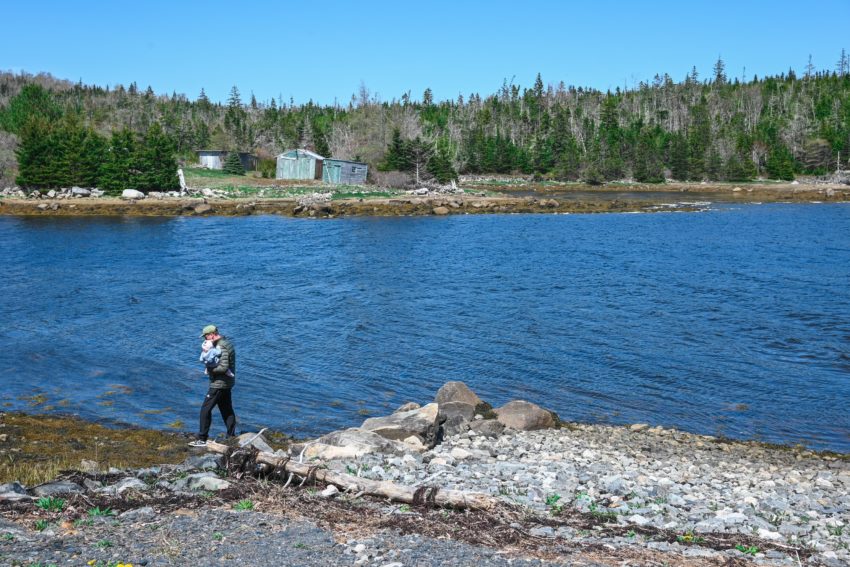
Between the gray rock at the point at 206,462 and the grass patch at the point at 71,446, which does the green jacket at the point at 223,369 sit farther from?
the gray rock at the point at 206,462

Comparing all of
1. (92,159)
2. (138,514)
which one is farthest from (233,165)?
(138,514)

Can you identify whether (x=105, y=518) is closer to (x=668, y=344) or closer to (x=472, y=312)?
(x=668, y=344)

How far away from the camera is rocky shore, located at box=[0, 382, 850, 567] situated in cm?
945

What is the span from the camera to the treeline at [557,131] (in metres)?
122

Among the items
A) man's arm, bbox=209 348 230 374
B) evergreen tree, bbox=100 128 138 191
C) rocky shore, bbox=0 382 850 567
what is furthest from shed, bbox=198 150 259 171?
rocky shore, bbox=0 382 850 567

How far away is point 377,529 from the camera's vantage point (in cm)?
1029

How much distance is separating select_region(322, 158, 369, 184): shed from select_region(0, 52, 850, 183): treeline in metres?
3.64

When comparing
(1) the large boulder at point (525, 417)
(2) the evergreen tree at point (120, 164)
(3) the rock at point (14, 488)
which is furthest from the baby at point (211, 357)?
(2) the evergreen tree at point (120, 164)

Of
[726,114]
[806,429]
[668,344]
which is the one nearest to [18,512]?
[806,429]

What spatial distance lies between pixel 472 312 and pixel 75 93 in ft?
604

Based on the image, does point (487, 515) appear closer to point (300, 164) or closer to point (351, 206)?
point (351, 206)

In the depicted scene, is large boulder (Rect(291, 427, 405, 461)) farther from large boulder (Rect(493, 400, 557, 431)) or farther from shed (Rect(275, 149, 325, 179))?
shed (Rect(275, 149, 325, 179))

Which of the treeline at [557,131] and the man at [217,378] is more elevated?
the treeline at [557,131]

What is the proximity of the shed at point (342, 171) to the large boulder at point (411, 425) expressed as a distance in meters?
77.6
